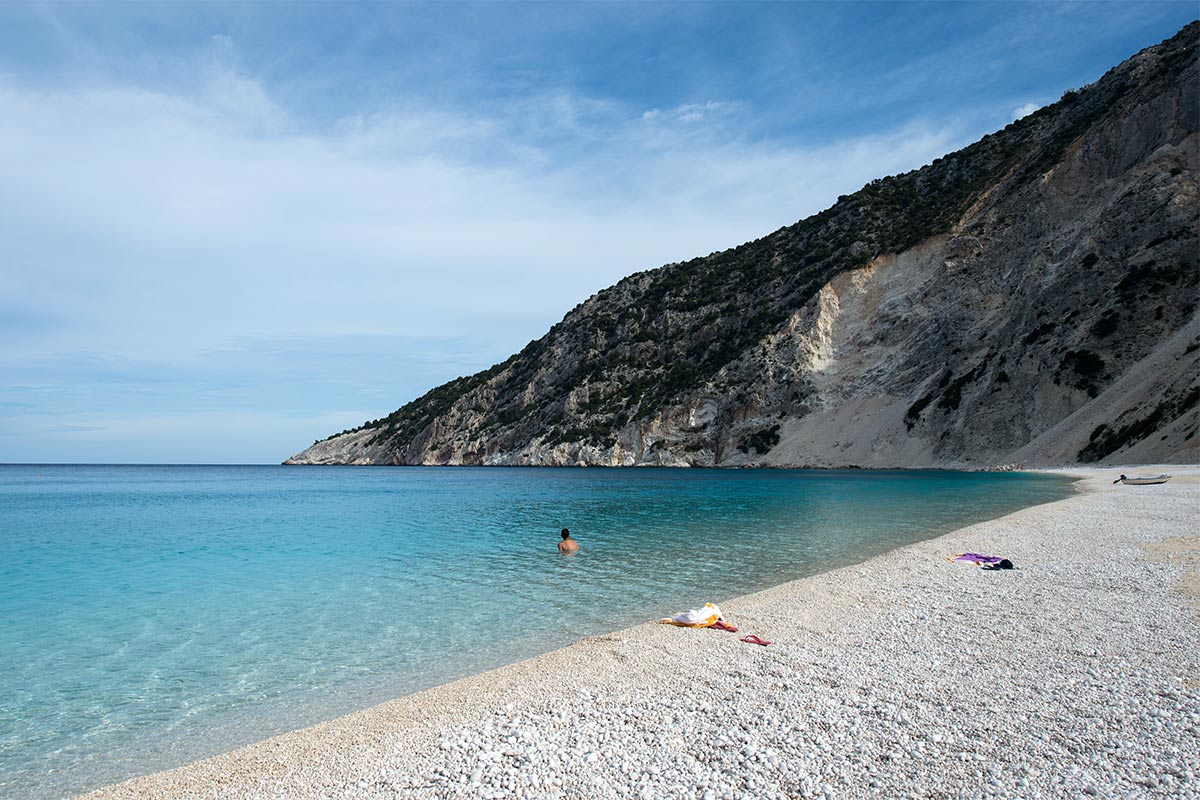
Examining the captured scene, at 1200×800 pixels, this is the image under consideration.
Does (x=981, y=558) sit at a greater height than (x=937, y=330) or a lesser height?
lesser

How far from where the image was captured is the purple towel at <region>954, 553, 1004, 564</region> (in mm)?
14754

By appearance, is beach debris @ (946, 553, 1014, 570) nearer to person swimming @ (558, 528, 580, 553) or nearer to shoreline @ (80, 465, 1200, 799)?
shoreline @ (80, 465, 1200, 799)

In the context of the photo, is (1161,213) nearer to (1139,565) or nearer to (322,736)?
(1139,565)

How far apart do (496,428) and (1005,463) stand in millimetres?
79397

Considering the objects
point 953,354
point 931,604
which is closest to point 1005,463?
point 953,354

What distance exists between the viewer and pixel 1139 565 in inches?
527

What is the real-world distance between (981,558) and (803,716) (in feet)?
34.6

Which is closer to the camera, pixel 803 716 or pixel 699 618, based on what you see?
pixel 803 716

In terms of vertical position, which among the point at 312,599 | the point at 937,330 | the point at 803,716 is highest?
the point at 937,330

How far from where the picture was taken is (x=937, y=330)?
2938 inches

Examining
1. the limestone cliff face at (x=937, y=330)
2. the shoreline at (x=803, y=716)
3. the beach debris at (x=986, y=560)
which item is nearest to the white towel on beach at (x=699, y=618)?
the shoreline at (x=803, y=716)

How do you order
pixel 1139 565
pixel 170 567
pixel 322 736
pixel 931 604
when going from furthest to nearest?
pixel 170 567 < pixel 1139 565 < pixel 931 604 < pixel 322 736

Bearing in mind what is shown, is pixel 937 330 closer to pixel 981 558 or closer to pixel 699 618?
pixel 981 558

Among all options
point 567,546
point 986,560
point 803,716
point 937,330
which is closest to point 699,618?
point 803,716
